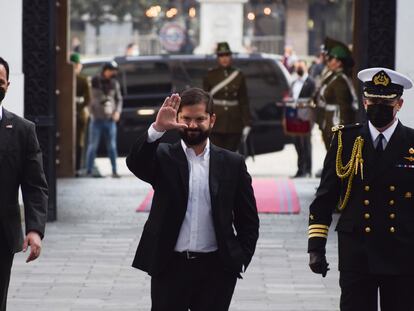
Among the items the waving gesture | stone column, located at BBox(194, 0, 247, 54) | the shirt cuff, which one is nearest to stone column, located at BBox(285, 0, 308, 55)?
stone column, located at BBox(194, 0, 247, 54)

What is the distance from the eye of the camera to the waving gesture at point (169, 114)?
21.8ft

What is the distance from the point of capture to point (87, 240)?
45.1 ft

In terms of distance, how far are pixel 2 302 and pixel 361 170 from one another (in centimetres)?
193

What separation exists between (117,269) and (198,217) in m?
Answer: 5.02

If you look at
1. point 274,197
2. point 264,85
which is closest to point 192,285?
point 274,197

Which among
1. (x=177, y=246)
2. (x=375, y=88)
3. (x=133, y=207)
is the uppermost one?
(x=375, y=88)

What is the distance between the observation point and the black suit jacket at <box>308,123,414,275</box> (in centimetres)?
708

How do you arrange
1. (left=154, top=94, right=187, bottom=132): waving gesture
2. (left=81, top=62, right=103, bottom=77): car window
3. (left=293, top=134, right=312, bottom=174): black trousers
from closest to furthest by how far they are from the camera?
(left=154, top=94, right=187, bottom=132): waving gesture, (left=293, top=134, right=312, bottom=174): black trousers, (left=81, top=62, right=103, bottom=77): car window

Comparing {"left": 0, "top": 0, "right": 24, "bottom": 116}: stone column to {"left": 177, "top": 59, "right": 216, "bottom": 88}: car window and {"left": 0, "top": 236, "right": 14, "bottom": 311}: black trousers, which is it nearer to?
{"left": 0, "top": 236, "right": 14, "bottom": 311}: black trousers

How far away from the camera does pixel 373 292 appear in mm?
7109

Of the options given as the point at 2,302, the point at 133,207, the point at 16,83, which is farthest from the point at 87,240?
the point at 2,302

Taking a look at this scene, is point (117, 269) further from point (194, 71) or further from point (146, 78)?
point (194, 71)

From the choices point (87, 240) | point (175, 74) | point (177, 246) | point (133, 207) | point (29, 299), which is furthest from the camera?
point (175, 74)

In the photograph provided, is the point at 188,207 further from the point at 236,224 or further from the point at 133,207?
the point at 133,207
